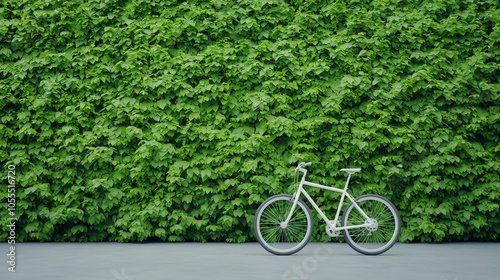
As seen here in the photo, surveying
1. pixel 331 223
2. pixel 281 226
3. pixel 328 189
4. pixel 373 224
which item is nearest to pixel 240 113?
pixel 328 189

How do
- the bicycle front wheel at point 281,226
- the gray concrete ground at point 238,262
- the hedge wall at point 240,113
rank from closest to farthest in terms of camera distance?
1. the gray concrete ground at point 238,262
2. the bicycle front wheel at point 281,226
3. the hedge wall at point 240,113

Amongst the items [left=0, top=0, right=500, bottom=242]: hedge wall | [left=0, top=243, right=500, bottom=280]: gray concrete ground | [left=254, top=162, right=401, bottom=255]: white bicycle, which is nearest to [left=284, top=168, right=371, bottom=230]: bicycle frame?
[left=254, top=162, right=401, bottom=255]: white bicycle

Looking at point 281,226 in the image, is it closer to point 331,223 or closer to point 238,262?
point 331,223

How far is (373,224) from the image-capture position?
7172 mm

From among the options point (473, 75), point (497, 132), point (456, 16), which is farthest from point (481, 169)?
point (456, 16)

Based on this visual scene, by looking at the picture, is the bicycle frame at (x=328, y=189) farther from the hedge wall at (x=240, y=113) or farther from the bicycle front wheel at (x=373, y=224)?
the hedge wall at (x=240, y=113)

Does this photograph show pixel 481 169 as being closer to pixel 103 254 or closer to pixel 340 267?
pixel 340 267

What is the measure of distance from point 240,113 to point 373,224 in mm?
2318

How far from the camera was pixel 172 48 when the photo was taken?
817 centimetres

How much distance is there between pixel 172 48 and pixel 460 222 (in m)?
4.61

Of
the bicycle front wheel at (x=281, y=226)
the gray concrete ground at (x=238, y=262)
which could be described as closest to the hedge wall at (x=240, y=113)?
the gray concrete ground at (x=238, y=262)

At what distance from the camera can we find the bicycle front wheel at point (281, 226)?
23.2ft

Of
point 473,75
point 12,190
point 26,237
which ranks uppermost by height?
point 473,75

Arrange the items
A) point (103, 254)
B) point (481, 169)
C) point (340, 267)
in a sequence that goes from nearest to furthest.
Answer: point (340, 267) < point (103, 254) < point (481, 169)
